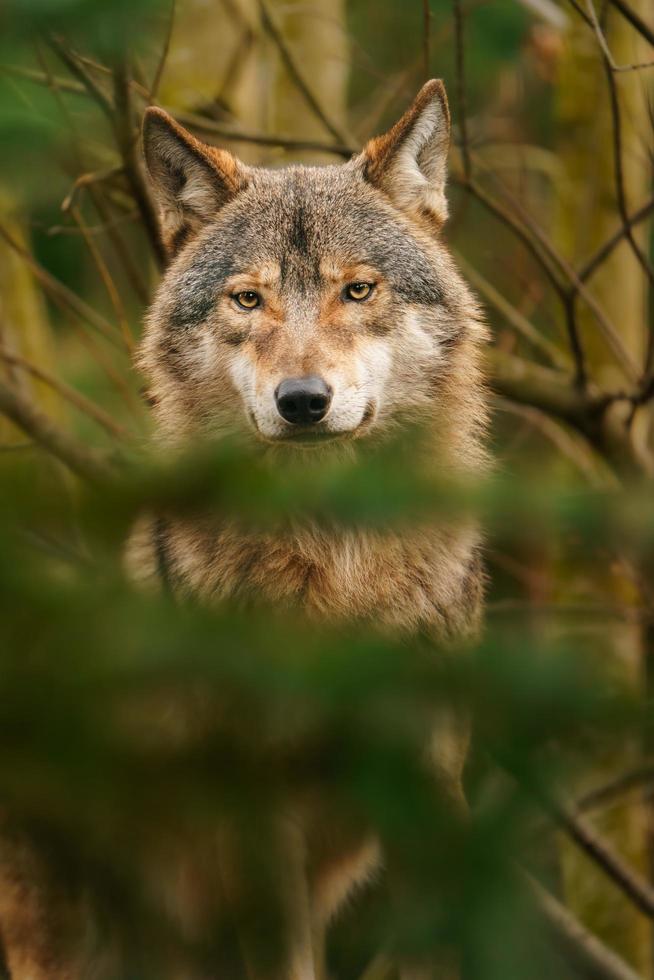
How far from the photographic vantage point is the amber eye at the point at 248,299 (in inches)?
169

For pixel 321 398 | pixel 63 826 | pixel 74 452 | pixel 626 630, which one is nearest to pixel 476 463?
pixel 321 398

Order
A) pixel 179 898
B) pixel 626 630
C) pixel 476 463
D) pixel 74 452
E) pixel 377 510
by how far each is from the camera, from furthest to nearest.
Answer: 1. pixel 626 630
2. pixel 74 452
3. pixel 476 463
4. pixel 179 898
5. pixel 377 510

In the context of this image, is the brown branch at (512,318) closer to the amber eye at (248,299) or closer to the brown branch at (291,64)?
the brown branch at (291,64)

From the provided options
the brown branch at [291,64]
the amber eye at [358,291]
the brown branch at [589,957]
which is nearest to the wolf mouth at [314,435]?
the amber eye at [358,291]

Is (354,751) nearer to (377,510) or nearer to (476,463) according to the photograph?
(377,510)

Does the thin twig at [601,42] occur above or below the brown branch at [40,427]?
above

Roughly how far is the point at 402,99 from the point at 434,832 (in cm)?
700

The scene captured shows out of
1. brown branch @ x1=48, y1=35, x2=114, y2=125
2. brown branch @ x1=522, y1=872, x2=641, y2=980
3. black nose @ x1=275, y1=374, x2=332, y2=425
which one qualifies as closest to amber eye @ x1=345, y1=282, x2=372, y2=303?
black nose @ x1=275, y1=374, x2=332, y2=425

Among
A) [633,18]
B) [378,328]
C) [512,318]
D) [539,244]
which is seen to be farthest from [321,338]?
[512,318]

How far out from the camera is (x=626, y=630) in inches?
260

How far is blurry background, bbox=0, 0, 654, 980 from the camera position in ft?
3.15

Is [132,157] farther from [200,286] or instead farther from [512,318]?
[512,318]

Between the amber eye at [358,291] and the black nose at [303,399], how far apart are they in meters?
0.64

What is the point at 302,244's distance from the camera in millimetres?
4336
